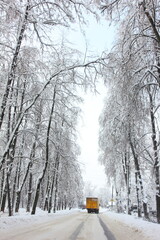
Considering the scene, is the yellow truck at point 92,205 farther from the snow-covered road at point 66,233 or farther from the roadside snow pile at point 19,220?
the snow-covered road at point 66,233

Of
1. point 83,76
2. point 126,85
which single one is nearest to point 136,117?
point 126,85

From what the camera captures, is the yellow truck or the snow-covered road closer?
the snow-covered road

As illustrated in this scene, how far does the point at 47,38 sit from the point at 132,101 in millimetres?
4178

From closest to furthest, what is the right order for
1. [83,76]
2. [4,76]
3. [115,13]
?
[115,13] < [4,76] < [83,76]

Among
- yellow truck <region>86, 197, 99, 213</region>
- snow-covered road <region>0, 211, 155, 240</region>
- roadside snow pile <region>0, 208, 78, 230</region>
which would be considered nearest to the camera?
snow-covered road <region>0, 211, 155, 240</region>

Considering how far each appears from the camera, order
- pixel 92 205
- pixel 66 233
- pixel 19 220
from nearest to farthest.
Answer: pixel 66 233 < pixel 19 220 < pixel 92 205

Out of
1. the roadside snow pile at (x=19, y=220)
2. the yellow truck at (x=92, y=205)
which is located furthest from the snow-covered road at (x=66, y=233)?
the yellow truck at (x=92, y=205)

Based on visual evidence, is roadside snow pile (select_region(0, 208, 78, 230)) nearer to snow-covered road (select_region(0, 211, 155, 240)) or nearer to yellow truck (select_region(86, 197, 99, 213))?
snow-covered road (select_region(0, 211, 155, 240))

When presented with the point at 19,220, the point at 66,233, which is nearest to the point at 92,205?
the point at 19,220

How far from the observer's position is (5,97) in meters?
9.15

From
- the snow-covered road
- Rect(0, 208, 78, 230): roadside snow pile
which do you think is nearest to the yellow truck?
Rect(0, 208, 78, 230): roadside snow pile

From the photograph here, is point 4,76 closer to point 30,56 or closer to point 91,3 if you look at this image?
point 30,56

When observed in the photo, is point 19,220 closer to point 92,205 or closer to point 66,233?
point 66,233

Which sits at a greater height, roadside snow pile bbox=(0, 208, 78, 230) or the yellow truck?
roadside snow pile bbox=(0, 208, 78, 230)
